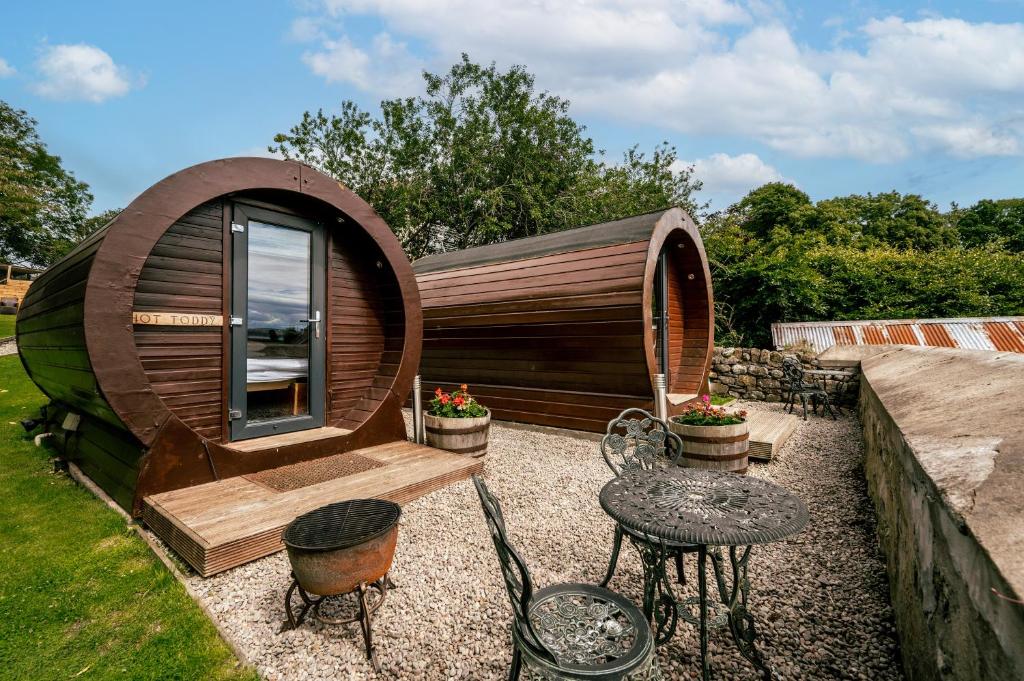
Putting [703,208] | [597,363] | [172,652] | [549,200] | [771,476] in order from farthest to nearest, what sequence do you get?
[703,208] < [549,200] < [597,363] < [771,476] < [172,652]

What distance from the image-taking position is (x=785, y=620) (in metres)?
2.53

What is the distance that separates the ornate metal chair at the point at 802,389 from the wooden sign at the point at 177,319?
8.52m

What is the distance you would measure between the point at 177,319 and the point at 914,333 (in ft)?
40.8

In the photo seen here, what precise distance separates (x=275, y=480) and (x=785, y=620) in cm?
401

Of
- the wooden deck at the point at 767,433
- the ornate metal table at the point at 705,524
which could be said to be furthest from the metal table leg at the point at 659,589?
the wooden deck at the point at 767,433

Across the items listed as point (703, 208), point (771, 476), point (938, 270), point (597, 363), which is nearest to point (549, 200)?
point (703, 208)

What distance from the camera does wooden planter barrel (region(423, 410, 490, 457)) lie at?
5.11 meters

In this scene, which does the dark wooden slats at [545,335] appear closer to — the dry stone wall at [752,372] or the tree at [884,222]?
the dry stone wall at [752,372]

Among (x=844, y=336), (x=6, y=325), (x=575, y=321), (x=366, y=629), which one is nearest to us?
(x=366, y=629)

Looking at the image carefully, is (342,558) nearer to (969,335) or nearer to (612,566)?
(612,566)

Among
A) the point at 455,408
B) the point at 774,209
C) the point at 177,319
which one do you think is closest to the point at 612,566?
the point at 455,408

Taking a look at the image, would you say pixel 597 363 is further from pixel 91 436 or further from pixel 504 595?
pixel 91 436

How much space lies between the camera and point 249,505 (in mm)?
3523

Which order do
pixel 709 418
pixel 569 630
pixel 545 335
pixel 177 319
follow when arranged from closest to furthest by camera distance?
pixel 569 630 < pixel 177 319 < pixel 709 418 < pixel 545 335
